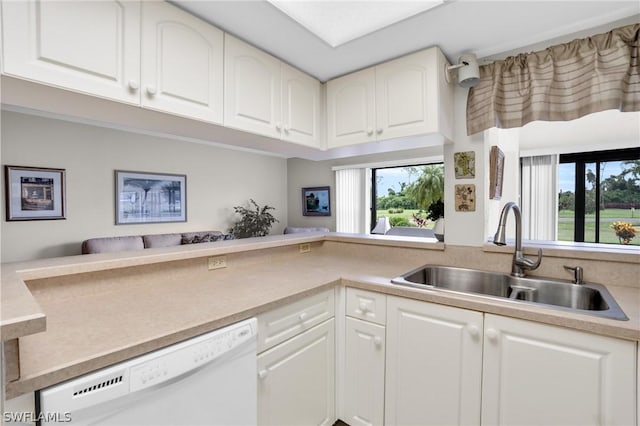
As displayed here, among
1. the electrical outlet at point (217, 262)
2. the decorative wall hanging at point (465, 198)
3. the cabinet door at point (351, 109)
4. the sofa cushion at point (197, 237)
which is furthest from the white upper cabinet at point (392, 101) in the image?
the sofa cushion at point (197, 237)

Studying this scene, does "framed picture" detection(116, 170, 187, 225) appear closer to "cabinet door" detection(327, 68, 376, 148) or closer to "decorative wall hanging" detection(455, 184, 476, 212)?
"cabinet door" detection(327, 68, 376, 148)

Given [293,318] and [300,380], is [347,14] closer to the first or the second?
[293,318]

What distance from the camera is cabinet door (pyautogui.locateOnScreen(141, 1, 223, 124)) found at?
3.84 feet

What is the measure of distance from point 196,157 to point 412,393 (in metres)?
4.73

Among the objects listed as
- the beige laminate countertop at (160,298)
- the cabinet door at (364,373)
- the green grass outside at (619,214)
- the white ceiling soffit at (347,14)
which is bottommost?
the cabinet door at (364,373)

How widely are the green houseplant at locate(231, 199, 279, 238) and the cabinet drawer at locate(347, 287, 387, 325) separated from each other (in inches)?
156

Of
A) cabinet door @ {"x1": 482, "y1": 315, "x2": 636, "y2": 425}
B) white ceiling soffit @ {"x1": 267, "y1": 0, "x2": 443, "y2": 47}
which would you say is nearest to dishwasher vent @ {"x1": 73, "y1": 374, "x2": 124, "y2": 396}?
cabinet door @ {"x1": 482, "y1": 315, "x2": 636, "y2": 425}

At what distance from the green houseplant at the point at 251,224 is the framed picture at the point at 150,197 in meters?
0.96

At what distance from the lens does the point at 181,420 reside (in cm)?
85

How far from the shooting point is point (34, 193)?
341cm

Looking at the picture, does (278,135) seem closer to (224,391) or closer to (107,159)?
(224,391)

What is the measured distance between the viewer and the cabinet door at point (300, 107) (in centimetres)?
174

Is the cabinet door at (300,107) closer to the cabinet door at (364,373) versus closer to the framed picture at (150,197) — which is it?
the cabinet door at (364,373)

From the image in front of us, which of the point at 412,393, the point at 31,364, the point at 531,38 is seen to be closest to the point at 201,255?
the point at 31,364
